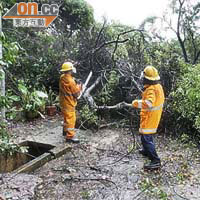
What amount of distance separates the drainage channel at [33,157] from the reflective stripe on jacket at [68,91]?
3.03ft

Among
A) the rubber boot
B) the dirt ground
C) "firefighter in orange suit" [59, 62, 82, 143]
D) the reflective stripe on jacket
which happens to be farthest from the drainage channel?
the rubber boot

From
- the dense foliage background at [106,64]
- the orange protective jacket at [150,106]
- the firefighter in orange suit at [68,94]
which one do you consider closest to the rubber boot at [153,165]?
the orange protective jacket at [150,106]

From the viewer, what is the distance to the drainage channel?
3.92 m

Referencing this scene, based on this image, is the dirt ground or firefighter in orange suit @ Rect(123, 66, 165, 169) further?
firefighter in orange suit @ Rect(123, 66, 165, 169)

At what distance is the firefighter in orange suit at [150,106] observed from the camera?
12.1 feet

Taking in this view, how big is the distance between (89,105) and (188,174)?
10.7 feet

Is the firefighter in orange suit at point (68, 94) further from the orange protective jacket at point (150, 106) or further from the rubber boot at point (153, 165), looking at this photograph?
the rubber boot at point (153, 165)

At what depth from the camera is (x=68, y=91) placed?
4.98 meters

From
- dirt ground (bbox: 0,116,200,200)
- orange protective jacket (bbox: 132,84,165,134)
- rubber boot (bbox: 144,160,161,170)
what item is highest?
orange protective jacket (bbox: 132,84,165,134)

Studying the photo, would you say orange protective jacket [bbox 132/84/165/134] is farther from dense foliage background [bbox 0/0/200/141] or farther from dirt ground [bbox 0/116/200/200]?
dense foliage background [bbox 0/0/200/141]

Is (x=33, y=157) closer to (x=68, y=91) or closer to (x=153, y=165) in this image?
(x=68, y=91)

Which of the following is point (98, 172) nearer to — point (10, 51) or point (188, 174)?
point (188, 174)

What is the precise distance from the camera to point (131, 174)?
3.80 m

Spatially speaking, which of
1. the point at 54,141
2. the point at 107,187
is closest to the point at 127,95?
the point at 54,141
